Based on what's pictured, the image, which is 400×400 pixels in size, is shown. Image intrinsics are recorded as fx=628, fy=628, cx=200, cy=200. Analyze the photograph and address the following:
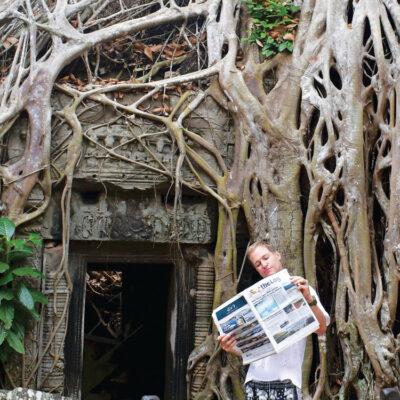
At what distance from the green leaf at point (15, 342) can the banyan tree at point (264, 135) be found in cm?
54

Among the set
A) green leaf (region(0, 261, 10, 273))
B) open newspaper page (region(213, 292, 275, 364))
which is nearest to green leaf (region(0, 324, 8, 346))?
green leaf (region(0, 261, 10, 273))

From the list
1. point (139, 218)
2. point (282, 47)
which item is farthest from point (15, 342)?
point (282, 47)

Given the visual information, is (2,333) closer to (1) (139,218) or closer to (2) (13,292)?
(2) (13,292)

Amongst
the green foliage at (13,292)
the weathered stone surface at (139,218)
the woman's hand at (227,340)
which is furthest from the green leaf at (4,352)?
the woman's hand at (227,340)

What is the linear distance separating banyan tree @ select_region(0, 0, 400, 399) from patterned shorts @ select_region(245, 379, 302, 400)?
1.22m

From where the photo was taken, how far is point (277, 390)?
2.81 m

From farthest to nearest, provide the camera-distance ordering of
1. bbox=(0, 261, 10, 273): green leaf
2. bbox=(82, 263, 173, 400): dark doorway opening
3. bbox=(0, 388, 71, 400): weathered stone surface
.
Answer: bbox=(82, 263, 173, 400): dark doorway opening → bbox=(0, 261, 10, 273): green leaf → bbox=(0, 388, 71, 400): weathered stone surface

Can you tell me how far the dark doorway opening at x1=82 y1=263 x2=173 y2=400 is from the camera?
6.40 m

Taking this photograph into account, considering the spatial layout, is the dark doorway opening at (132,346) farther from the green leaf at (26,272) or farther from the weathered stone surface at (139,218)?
the green leaf at (26,272)

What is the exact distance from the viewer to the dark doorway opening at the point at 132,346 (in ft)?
21.0

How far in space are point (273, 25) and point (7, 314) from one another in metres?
2.73

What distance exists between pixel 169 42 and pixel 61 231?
175cm

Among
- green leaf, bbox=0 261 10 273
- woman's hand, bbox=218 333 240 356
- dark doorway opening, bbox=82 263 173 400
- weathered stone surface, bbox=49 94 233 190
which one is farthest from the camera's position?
dark doorway opening, bbox=82 263 173 400

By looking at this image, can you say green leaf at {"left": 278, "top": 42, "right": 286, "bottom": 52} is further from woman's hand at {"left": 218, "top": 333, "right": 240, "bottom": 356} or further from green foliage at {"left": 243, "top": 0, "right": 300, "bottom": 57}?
woman's hand at {"left": 218, "top": 333, "right": 240, "bottom": 356}
